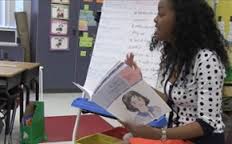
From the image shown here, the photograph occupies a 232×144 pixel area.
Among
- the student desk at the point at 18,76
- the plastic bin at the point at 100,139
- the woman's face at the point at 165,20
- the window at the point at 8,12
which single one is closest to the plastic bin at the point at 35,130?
the student desk at the point at 18,76

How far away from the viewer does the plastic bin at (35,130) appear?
336cm

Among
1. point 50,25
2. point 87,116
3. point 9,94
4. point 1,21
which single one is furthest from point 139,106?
point 1,21

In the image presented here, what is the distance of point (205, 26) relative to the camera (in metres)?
1.60

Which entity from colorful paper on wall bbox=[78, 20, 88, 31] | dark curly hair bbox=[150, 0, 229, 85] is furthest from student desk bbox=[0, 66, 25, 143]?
colorful paper on wall bbox=[78, 20, 88, 31]

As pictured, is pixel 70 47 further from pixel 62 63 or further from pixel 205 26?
pixel 205 26

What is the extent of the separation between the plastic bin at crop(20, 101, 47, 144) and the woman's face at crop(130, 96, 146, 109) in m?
2.04

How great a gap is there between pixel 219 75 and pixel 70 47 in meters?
4.34

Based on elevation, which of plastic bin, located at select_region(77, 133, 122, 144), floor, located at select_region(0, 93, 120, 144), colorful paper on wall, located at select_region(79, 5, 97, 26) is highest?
colorful paper on wall, located at select_region(79, 5, 97, 26)

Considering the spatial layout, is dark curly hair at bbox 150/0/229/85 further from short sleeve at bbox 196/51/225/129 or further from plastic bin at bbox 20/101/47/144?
plastic bin at bbox 20/101/47/144

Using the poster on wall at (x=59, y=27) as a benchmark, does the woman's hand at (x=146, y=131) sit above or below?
below

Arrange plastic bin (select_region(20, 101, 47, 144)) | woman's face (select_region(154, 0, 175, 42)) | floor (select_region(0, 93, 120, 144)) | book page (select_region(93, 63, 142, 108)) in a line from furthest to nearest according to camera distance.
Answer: floor (select_region(0, 93, 120, 144)), plastic bin (select_region(20, 101, 47, 144)), woman's face (select_region(154, 0, 175, 42)), book page (select_region(93, 63, 142, 108))

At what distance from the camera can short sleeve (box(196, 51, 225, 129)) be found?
150 cm

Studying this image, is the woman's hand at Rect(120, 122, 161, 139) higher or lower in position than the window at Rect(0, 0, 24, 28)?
lower

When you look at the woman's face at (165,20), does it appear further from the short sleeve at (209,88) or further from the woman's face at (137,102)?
the woman's face at (137,102)
